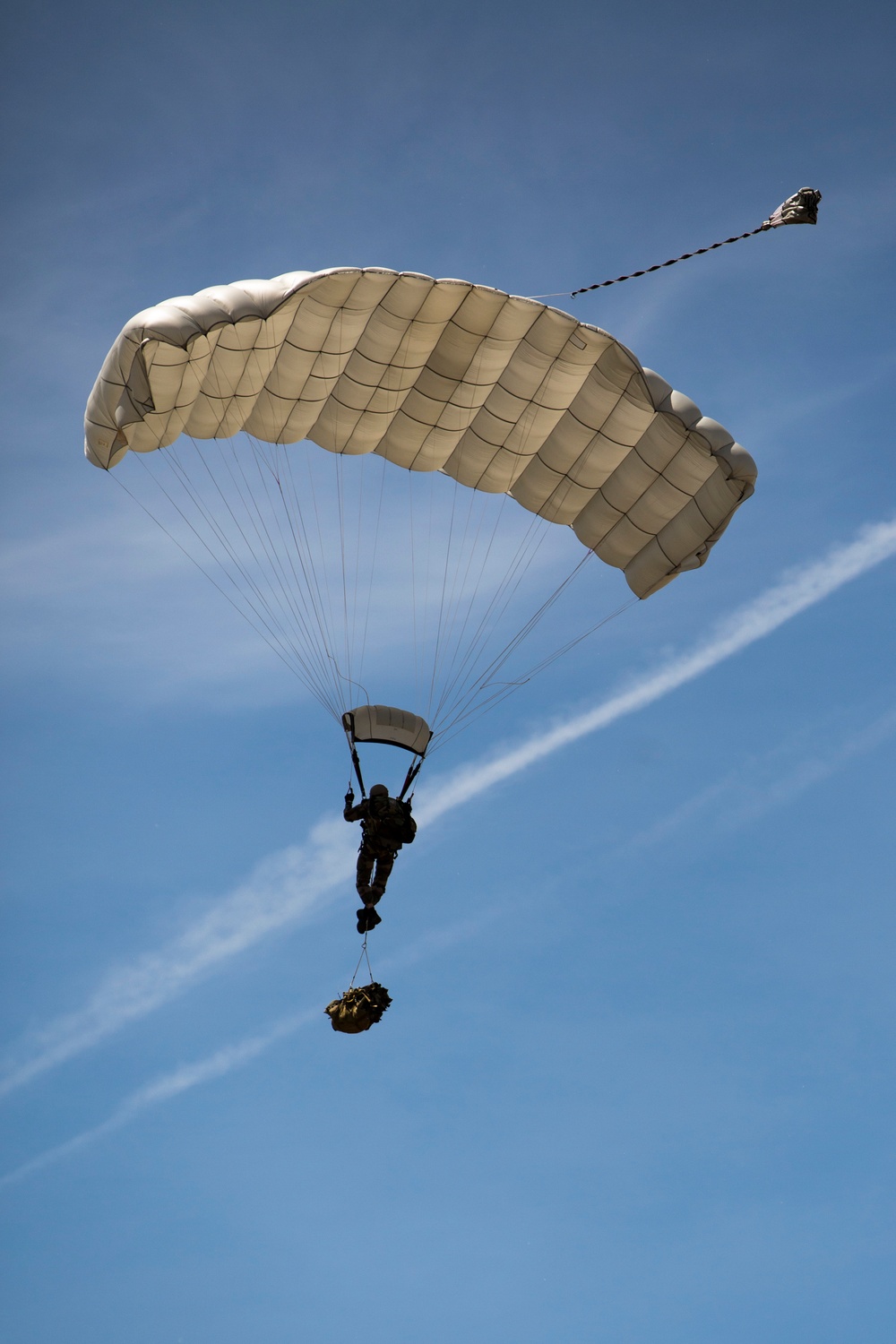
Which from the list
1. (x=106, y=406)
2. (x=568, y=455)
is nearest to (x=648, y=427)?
(x=568, y=455)

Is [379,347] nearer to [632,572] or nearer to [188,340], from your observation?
[188,340]

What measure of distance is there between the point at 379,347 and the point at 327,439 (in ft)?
6.04

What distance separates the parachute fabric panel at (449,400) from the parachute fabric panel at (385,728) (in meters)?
3.86

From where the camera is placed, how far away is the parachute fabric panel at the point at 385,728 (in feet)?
59.2

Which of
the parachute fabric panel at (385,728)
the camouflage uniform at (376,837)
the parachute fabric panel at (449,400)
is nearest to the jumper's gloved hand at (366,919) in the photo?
the camouflage uniform at (376,837)

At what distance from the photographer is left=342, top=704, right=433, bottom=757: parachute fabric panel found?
18031 mm

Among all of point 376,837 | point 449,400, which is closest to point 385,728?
point 376,837

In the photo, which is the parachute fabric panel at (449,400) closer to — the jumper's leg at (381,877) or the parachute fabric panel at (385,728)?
the parachute fabric panel at (385,728)

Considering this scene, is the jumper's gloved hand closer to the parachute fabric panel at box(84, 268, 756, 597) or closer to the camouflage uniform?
the camouflage uniform

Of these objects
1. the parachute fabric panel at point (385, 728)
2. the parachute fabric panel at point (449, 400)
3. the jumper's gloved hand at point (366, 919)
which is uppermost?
the parachute fabric panel at point (449, 400)

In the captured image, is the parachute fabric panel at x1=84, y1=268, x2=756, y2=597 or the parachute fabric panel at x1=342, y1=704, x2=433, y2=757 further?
the parachute fabric panel at x1=342, y1=704, x2=433, y2=757

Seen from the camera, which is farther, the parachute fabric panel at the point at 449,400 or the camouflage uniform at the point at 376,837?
the camouflage uniform at the point at 376,837

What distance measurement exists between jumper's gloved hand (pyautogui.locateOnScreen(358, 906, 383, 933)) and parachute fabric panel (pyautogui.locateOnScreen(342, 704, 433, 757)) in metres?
2.11

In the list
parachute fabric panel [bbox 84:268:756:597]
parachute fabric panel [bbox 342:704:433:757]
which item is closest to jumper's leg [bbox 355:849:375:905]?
parachute fabric panel [bbox 342:704:433:757]
